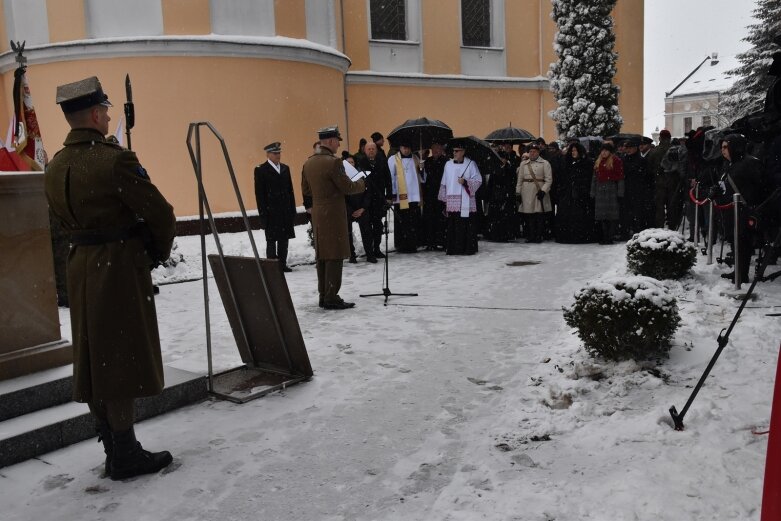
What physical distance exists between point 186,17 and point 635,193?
383 inches

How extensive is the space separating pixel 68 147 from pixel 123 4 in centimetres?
1190

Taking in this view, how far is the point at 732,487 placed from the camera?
134 inches

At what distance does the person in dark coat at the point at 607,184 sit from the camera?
13000 millimetres

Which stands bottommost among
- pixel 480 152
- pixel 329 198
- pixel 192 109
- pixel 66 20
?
pixel 329 198

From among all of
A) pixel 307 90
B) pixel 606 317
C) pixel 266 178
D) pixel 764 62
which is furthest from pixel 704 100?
pixel 606 317

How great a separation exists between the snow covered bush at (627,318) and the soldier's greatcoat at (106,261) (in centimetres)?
321

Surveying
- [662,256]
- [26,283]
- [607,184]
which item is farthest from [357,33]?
[26,283]

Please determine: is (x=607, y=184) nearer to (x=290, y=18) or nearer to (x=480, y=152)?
(x=480, y=152)

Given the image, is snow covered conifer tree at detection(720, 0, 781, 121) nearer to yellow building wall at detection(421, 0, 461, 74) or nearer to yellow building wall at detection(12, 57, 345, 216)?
yellow building wall at detection(421, 0, 461, 74)

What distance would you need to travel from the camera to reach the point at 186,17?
47.3 ft

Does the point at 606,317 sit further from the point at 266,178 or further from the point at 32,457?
the point at 266,178

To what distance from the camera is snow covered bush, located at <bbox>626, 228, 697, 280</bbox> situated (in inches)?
324

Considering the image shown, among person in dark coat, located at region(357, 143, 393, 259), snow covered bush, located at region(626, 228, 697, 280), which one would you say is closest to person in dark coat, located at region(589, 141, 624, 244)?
person in dark coat, located at region(357, 143, 393, 259)

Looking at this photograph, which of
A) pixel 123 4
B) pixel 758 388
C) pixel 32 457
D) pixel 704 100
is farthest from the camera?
pixel 704 100
